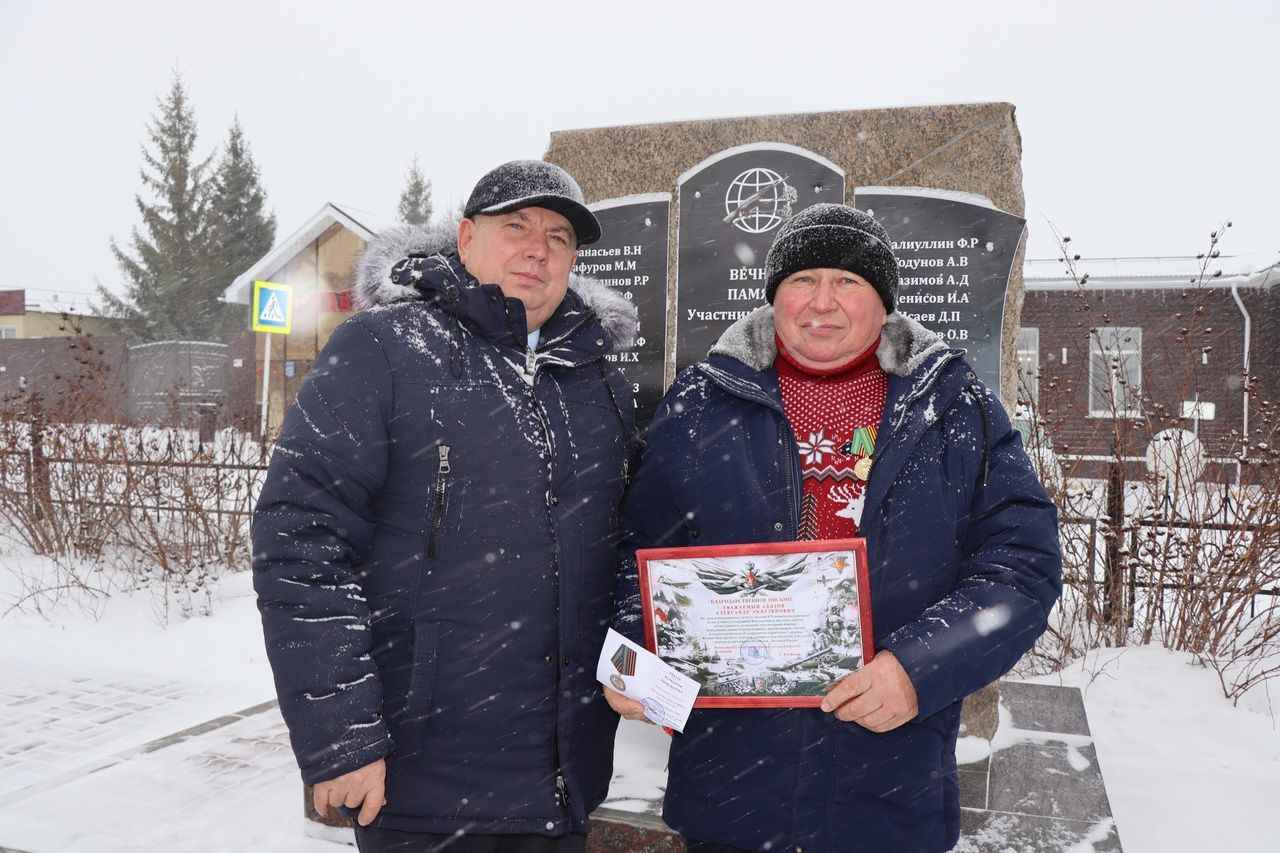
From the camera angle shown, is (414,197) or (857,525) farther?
(414,197)

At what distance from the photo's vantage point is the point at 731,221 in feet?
13.0

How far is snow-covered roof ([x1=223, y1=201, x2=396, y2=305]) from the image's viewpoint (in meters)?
20.8

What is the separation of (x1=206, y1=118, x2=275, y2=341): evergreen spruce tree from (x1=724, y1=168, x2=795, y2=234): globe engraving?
40457mm

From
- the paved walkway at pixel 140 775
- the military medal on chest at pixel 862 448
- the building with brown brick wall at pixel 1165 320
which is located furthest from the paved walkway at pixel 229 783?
the building with brown brick wall at pixel 1165 320

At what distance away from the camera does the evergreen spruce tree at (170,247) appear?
127 feet

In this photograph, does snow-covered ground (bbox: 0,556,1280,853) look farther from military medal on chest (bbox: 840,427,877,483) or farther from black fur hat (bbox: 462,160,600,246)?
black fur hat (bbox: 462,160,600,246)

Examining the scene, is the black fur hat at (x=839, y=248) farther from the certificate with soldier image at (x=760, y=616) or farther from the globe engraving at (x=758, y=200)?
the globe engraving at (x=758, y=200)

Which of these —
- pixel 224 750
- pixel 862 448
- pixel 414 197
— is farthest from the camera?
pixel 414 197

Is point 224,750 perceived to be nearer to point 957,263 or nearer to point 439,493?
point 439,493

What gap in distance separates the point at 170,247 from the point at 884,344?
43068mm

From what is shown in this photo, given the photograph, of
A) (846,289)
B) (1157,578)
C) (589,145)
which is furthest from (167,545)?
(1157,578)

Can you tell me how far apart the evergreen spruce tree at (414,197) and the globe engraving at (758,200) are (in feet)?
153

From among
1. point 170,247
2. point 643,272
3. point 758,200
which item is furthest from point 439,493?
point 170,247

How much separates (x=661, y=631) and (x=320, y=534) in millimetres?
806
